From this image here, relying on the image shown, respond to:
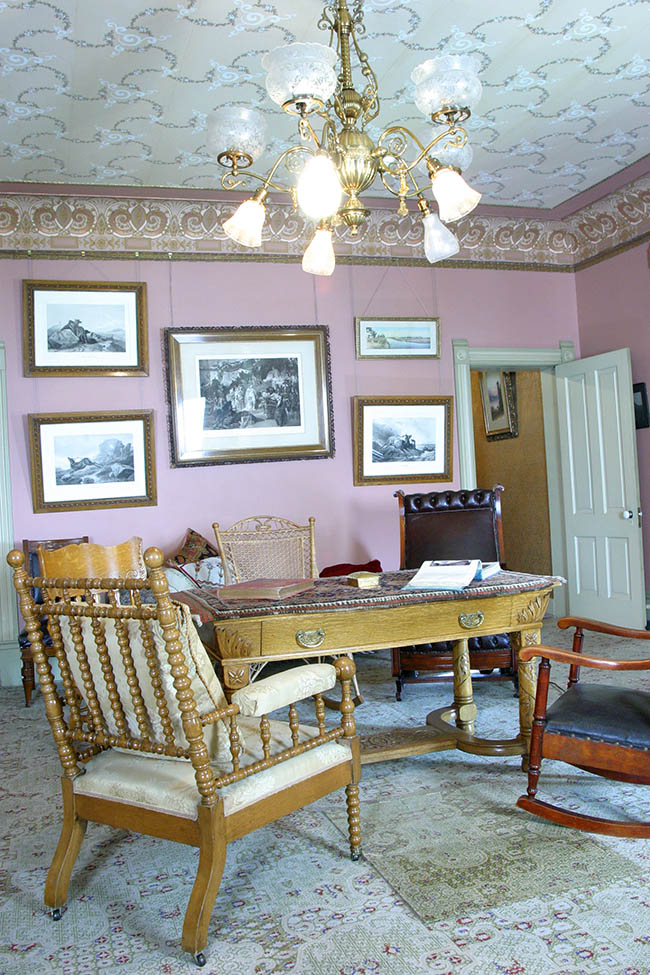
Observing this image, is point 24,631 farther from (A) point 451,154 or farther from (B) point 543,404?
(B) point 543,404

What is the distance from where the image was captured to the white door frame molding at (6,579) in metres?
5.80

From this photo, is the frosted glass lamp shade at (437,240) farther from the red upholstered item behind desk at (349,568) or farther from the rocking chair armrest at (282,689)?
the red upholstered item behind desk at (349,568)

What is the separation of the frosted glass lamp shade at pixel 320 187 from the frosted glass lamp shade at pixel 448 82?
42 cm

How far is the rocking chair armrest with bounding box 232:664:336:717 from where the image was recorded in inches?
88.7

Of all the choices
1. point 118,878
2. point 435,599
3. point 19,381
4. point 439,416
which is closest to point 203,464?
point 19,381

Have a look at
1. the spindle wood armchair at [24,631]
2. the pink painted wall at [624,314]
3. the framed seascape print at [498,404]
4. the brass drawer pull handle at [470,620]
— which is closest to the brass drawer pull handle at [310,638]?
the brass drawer pull handle at [470,620]

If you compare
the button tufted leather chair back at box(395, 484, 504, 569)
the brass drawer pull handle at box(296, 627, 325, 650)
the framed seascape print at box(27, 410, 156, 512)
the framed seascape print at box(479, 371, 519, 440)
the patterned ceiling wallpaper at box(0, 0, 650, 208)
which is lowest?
the brass drawer pull handle at box(296, 627, 325, 650)

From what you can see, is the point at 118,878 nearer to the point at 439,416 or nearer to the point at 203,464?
the point at 203,464

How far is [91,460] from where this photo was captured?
236 inches

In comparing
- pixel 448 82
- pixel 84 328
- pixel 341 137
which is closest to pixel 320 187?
pixel 341 137

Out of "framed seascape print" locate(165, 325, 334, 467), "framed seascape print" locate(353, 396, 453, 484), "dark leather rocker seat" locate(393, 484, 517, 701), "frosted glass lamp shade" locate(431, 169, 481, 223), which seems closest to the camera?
"frosted glass lamp shade" locate(431, 169, 481, 223)

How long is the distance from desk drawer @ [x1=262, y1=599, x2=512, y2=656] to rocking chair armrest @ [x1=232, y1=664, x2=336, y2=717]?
1.34 ft

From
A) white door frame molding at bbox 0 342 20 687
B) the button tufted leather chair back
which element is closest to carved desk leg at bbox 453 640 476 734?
the button tufted leather chair back

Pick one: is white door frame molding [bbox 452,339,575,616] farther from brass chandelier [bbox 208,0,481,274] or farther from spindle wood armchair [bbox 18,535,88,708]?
brass chandelier [bbox 208,0,481,274]
